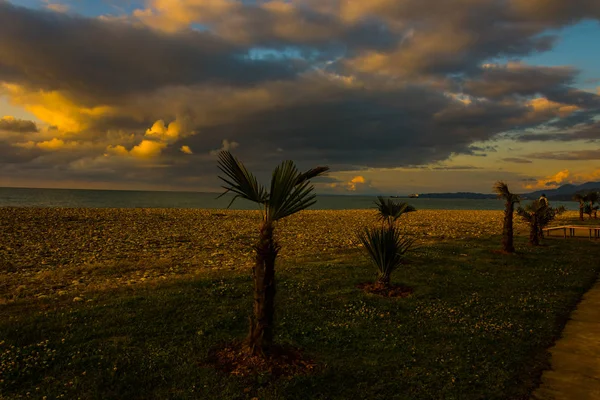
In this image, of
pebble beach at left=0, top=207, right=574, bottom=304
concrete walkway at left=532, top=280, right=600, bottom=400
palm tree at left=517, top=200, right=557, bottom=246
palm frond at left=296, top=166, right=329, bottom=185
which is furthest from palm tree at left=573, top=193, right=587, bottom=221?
palm frond at left=296, top=166, right=329, bottom=185

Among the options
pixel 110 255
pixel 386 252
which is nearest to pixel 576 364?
pixel 386 252

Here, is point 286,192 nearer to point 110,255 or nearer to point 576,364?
point 576,364

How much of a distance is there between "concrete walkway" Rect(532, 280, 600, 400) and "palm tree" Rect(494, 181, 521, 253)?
9486mm

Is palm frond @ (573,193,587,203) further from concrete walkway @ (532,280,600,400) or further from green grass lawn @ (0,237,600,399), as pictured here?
concrete walkway @ (532,280,600,400)

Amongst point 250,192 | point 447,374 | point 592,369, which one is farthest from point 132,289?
point 592,369

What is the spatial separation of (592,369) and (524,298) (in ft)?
15.9

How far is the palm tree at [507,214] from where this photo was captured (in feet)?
62.5

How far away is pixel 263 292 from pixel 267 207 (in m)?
1.63

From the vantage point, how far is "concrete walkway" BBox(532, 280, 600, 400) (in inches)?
236

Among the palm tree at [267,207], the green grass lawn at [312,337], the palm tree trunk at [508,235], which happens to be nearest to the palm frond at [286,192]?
the palm tree at [267,207]

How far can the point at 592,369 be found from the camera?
6.77 m

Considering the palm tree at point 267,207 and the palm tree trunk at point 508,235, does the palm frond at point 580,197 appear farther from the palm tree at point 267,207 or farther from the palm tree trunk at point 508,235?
the palm tree at point 267,207

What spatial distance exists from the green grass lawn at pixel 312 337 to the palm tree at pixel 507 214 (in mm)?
5154

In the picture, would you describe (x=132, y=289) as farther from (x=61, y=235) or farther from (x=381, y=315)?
(x=61, y=235)
